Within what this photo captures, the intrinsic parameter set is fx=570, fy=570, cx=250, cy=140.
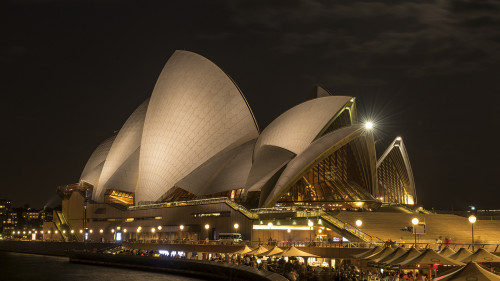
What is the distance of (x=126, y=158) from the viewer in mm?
57375

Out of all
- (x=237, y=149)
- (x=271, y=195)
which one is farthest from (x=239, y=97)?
(x=271, y=195)

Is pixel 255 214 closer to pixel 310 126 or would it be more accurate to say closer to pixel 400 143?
pixel 310 126

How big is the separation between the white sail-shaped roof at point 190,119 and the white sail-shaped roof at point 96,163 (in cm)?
1489

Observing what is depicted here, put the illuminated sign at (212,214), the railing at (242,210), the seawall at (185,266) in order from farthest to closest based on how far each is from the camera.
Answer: the illuminated sign at (212,214) → the railing at (242,210) → the seawall at (185,266)

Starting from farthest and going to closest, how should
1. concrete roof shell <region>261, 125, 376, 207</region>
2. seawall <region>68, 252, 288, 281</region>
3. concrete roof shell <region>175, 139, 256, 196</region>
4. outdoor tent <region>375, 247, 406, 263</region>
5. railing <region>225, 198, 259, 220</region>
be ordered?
concrete roof shell <region>175, 139, 256, 196</region>, railing <region>225, 198, 259, 220</region>, concrete roof shell <region>261, 125, 376, 207</region>, seawall <region>68, 252, 288, 281</region>, outdoor tent <region>375, 247, 406, 263</region>

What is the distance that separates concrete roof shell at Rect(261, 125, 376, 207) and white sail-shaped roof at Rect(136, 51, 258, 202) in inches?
368

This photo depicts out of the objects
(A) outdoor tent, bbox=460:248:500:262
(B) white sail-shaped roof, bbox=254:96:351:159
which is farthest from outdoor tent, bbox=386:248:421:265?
(B) white sail-shaped roof, bbox=254:96:351:159

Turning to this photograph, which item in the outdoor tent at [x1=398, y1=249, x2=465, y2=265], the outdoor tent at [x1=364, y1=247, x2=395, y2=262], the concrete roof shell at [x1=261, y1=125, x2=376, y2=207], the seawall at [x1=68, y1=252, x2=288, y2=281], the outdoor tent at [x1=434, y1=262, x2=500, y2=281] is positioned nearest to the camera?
the outdoor tent at [x1=434, y1=262, x2=500, y2=281]

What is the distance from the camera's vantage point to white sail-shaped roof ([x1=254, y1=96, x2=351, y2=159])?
40.0 metres

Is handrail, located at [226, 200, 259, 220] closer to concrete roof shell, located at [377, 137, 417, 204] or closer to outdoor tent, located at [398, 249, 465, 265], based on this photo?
concrete roof shell, located at [377, 137, 417, 204]

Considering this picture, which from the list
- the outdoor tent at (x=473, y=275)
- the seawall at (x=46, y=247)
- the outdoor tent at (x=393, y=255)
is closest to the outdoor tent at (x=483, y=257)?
the outdoor tent at (x=393, y=255)

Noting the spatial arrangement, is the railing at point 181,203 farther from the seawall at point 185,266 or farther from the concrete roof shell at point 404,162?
the concrete roof shell at point 404,162

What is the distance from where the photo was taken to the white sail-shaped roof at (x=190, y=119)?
159 ft

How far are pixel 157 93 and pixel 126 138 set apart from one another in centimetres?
838
